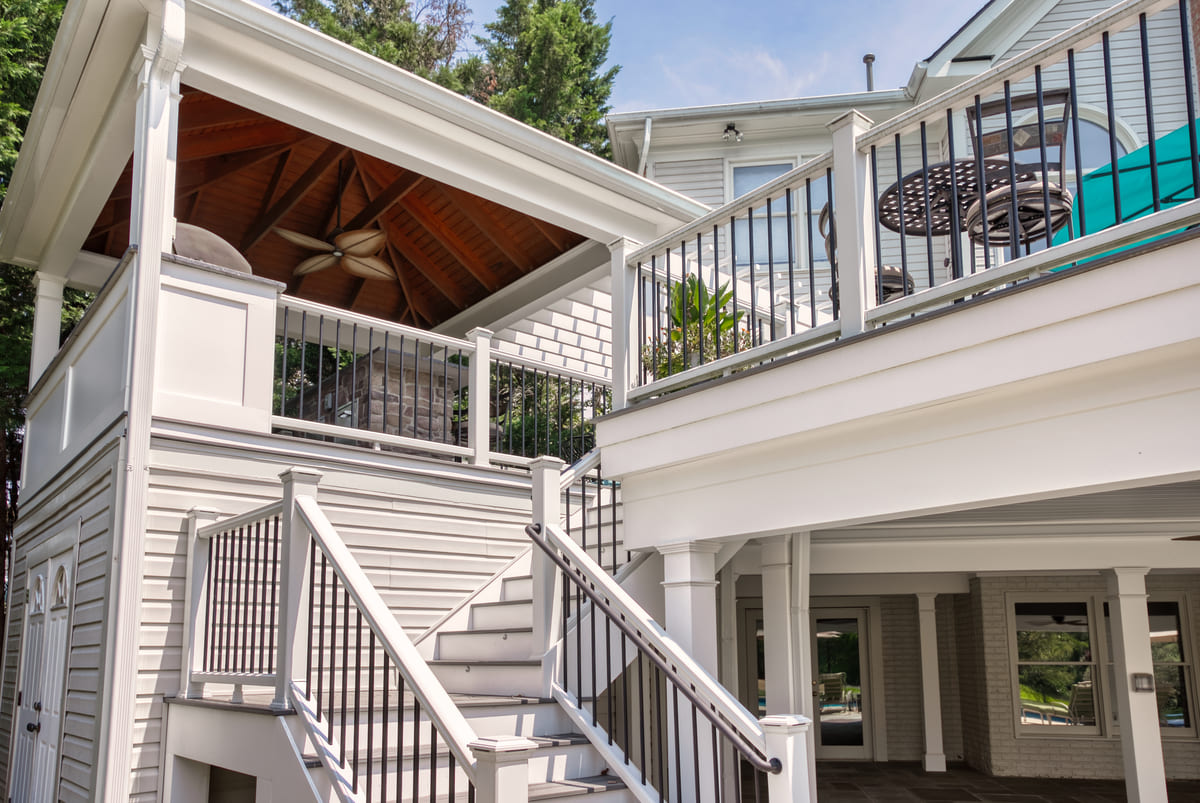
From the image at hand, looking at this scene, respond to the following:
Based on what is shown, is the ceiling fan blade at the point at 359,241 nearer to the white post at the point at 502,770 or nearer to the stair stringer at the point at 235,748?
the stair stringer at the point at 235,748

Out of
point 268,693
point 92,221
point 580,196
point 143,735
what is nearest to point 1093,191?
point 580,196

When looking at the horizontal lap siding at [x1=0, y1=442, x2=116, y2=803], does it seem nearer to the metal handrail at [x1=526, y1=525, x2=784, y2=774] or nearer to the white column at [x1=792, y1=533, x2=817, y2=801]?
the metal handrail at [x1=526, y1=525, x2=784, y2=774]

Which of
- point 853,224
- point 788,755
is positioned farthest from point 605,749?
point 853,224

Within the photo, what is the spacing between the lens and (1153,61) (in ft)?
40.8

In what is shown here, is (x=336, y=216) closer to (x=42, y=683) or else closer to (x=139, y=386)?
(x=139, y=386)

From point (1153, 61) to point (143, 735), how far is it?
13.8 metres

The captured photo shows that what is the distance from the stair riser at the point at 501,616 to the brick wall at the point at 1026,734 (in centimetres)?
823

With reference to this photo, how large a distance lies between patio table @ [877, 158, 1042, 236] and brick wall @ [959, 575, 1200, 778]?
26.5ft

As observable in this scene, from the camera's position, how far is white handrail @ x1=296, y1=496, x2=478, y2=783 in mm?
3000

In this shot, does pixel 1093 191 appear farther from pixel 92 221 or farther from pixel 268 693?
pixel 92 221

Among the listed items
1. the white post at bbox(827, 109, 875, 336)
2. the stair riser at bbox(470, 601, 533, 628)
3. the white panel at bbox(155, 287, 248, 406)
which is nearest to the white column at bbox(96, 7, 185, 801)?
the white panel at bbox(155, 287, 248, 406)

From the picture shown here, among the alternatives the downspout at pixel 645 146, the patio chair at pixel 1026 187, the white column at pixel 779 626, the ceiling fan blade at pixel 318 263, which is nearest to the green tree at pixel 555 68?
the downspout at pixel 645 146

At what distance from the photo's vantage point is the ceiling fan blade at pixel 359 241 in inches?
316

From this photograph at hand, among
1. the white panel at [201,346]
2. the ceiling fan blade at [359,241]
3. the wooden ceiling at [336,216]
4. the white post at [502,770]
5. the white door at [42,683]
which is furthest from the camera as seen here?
the ceiling fan blade at [359,241]
